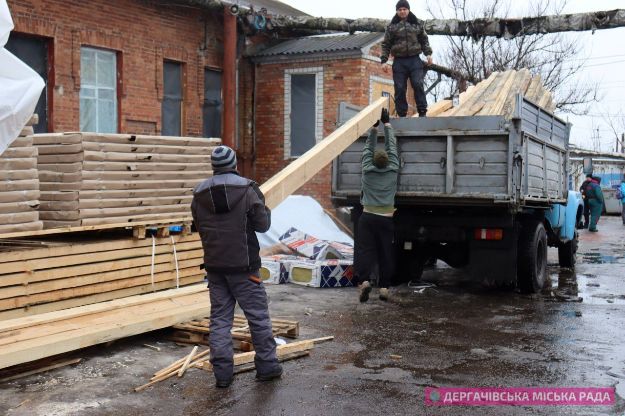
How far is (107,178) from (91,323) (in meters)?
1.69

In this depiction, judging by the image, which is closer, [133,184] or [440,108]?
[133,184]

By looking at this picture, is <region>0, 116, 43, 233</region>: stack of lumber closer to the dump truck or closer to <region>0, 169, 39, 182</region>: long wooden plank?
<region>0, 169, 39, 182</region>: long wooden plank

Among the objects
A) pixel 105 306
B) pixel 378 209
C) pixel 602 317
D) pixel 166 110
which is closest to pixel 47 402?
pixel 105 306

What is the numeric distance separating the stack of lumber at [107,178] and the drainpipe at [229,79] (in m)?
7.52

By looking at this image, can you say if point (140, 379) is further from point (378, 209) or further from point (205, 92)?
point (205, 92)

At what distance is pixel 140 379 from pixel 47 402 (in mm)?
758

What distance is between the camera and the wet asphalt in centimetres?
489

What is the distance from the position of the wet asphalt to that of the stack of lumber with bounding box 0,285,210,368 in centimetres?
20

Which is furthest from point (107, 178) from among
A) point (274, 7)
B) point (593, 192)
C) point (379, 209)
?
point (593, 192)

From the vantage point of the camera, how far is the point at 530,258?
933 centimetres

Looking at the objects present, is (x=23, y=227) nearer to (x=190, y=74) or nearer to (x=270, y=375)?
(x=270, y=375)

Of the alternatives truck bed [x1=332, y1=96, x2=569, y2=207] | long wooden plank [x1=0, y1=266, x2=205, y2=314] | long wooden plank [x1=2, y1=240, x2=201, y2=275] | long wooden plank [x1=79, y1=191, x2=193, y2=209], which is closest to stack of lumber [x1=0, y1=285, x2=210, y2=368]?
long wooden plank [x1=0, y1=266, x2=205, y2=314]

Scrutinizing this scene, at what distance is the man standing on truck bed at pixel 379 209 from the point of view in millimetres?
8695

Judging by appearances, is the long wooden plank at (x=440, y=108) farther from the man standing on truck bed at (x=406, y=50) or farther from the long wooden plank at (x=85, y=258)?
the long wooden plank at (x=85, y=258)
